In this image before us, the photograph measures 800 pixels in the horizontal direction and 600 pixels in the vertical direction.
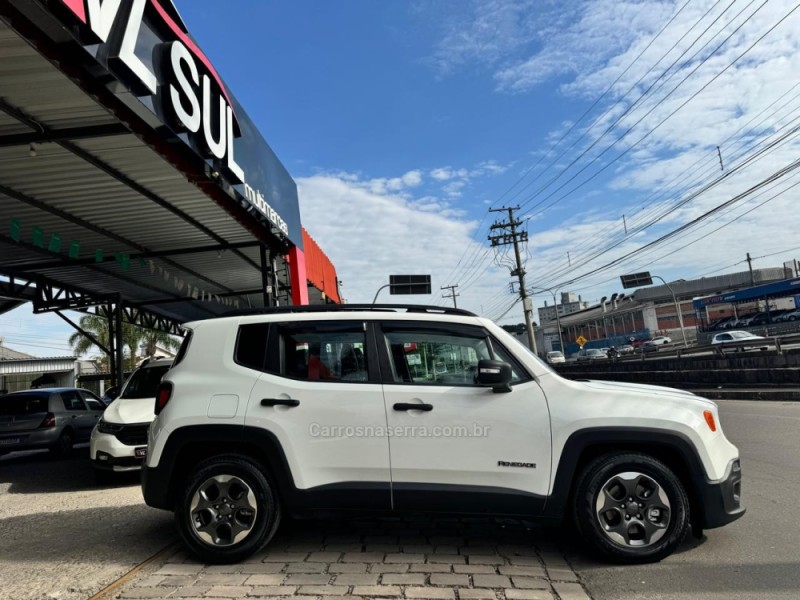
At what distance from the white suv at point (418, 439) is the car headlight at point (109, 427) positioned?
3.79m

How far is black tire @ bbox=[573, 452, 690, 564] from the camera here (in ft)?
13.2

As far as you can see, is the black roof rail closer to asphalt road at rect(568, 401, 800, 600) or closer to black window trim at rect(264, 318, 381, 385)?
black window trim at rect(264, 318, 381, 385)

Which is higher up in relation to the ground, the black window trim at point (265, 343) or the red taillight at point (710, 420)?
the black window trim at point (265, 343)

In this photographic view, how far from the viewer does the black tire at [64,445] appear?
11070 millimetres

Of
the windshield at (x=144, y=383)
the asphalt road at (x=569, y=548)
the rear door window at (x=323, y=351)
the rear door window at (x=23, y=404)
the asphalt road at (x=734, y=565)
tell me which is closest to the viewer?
the asphalt road at (x=734, y=565)

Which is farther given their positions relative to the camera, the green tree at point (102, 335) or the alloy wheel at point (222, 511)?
the green tree at point (102, 335)

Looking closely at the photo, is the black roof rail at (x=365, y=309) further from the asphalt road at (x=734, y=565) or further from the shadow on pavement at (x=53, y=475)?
the shadow on pavement at (x=53, y=475)

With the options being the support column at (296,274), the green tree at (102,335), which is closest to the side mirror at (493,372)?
the support column at (296,274)

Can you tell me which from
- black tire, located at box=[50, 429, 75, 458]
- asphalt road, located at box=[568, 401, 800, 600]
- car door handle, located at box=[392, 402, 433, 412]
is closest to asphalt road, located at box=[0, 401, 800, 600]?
asphalt road, located at box=[568, 401, 800, 600]

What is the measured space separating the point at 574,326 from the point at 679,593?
319 ft

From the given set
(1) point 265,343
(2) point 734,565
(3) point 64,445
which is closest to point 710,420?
(2) point 734,565

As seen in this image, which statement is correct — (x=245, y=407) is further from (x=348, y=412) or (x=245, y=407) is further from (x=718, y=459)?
(x=718, y=459)

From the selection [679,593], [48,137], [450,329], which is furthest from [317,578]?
[48,137]

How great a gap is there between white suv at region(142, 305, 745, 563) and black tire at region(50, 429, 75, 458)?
27.0 ft
